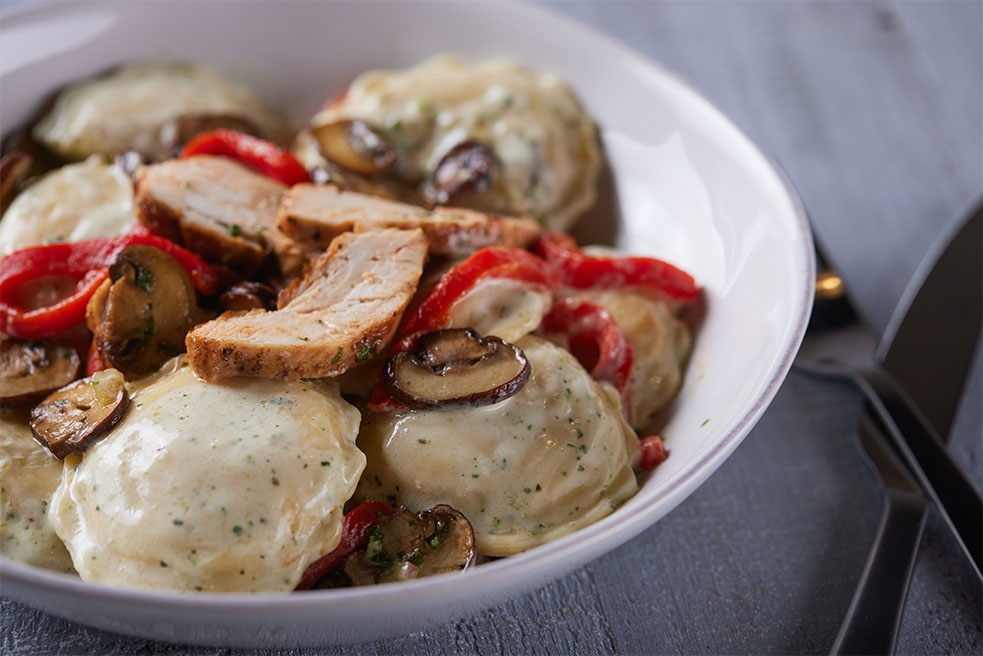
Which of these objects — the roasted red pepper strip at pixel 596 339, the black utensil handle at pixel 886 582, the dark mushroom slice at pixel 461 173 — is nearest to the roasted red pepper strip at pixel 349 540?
the roasted red pepper strip at pixel 596 339

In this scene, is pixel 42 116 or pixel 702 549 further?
pixel 42 116

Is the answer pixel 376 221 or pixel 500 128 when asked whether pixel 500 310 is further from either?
pixel 500 128

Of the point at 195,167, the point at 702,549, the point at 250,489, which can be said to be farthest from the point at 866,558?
the point at 195,167

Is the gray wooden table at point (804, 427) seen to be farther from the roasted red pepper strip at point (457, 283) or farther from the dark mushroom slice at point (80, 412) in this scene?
the roasted red pepper strip at point (457, 283)

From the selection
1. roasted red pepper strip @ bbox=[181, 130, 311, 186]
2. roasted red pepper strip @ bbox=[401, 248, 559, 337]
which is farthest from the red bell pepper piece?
roasted red pepper strip @ bbox=[181, 130, 311, 186]

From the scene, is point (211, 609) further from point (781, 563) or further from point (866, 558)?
point (866, 558)

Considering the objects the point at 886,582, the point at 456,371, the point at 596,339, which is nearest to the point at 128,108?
the point at 456,371
